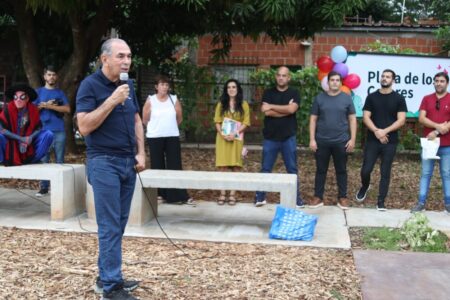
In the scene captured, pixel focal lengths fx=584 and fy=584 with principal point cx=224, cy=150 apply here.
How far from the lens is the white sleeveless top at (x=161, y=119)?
24.5ft

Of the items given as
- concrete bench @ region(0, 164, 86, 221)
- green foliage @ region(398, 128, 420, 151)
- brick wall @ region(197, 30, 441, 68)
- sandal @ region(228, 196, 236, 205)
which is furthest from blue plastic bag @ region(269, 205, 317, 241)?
brick wall @ region(197, 30, 441, 68)

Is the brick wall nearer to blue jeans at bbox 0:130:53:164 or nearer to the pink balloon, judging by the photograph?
the pink balloon

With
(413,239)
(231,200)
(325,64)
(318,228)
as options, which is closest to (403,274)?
(413,239)

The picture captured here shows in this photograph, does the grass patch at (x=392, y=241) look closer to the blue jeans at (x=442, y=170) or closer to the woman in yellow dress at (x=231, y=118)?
the blue jeans at (x=442, y=170)

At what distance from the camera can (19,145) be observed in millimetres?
6926

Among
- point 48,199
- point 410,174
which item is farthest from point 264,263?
point 410,174

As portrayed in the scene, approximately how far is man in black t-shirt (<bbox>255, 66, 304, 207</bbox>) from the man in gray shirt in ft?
0.96

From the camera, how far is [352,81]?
10062mm

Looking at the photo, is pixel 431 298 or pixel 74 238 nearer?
pixel 431 298

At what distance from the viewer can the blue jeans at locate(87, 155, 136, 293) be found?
4062 mm

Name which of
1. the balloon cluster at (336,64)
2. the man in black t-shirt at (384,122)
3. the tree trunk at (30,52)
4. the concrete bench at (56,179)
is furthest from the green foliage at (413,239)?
the tree trunk at (30,52)

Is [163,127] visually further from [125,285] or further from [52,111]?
[125,285]

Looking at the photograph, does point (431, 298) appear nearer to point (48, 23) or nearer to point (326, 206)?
point (326, 206)

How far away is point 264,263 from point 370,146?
119 inches
